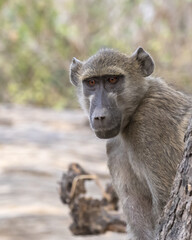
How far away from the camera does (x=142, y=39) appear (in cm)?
2494

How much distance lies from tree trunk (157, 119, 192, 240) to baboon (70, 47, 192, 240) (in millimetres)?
838

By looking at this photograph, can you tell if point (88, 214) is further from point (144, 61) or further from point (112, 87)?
point (144, 61)

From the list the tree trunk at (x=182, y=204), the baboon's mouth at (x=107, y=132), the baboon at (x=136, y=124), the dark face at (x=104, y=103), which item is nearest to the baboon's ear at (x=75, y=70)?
the baboon at (x=136, y=124)

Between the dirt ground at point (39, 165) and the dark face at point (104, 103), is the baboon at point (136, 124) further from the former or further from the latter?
the dirt ground at point (39, 165)

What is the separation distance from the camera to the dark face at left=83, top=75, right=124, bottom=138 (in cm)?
399

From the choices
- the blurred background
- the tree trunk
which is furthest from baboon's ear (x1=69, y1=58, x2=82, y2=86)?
the blurred background

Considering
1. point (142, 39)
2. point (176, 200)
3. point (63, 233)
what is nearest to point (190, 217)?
point (176, 200)

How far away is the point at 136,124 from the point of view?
4.14 metres

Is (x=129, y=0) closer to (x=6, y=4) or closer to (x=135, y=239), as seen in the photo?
(x=6, y=4)

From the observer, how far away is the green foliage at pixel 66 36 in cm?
2428

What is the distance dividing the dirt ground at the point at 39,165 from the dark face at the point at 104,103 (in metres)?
2.70

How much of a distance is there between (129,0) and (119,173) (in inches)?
832

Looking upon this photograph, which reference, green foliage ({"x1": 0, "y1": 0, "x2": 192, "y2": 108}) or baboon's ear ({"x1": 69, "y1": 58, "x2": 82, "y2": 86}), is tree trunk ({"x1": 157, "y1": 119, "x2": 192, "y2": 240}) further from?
green foliage ({"x1": 0, "y1": 0, "x2": 192, "y2": 108})

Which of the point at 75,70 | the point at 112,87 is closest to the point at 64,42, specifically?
the point at 75,70
